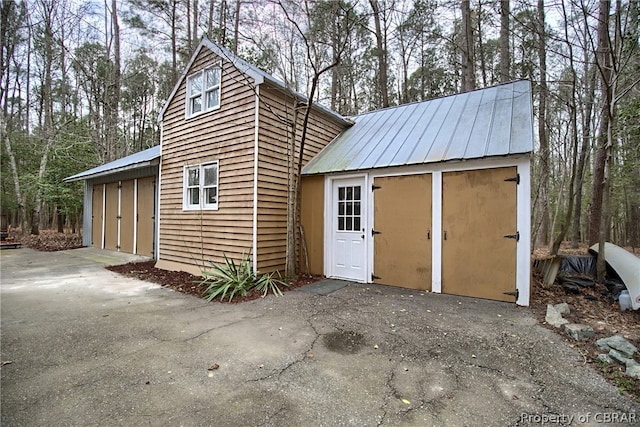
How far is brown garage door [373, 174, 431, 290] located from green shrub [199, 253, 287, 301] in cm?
202

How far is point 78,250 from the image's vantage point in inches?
418

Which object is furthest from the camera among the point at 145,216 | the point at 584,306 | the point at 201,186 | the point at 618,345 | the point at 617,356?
the point at 145,216

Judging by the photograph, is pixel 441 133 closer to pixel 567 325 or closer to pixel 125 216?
pixel 567 325

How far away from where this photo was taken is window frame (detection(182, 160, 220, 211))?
6586 millimetres

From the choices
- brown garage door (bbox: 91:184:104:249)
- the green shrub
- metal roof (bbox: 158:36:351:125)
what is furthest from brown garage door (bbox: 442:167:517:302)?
brown garage door (bbox: 91:184:104:249)

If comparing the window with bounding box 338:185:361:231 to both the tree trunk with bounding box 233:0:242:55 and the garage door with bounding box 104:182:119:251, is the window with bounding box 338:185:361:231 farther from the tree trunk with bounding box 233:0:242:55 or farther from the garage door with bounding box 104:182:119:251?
the garage door with bounding box 104:182:119:251

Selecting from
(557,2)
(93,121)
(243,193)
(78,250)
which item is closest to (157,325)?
(243,193)

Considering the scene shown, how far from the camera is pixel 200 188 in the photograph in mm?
6879

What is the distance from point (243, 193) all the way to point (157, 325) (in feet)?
9.62

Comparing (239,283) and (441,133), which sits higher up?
(441,133)

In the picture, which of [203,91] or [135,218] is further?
[135,218]

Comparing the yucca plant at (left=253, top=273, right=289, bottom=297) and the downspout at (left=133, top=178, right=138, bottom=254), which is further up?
the downspout at (left=133, top=178, right=138, bottom=254)

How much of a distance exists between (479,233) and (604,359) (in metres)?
2.31

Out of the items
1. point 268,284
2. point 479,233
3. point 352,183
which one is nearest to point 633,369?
point 479,233
